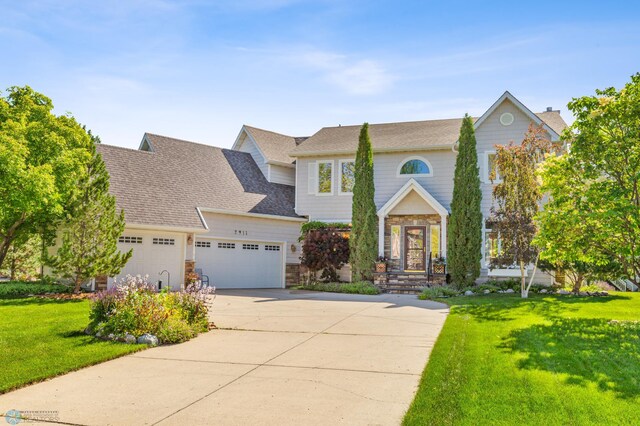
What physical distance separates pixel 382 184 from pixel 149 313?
49.1ft

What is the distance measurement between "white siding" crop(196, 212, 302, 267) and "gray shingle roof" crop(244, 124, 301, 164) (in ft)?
12.3

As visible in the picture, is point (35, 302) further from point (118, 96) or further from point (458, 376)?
point (458, 376)

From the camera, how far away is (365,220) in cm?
2136

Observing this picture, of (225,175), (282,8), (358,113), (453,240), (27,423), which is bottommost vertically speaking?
(27,423)

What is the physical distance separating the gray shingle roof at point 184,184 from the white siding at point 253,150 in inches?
11.3

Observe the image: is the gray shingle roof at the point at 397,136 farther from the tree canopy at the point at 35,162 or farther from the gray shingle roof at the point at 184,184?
the tree canopy at the point at 35,162

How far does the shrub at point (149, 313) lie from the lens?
9391 millimetres

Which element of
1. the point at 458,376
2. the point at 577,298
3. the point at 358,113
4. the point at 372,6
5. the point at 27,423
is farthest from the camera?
the point at 358,113

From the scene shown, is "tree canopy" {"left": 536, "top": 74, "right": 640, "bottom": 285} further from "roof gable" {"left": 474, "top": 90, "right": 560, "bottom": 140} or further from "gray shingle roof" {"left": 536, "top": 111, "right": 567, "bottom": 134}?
"gray shingle roof" {"left": 536, "top": 111, "right": 567, "bottom": 134}

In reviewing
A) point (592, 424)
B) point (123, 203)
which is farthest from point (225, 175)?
point (592, 424)

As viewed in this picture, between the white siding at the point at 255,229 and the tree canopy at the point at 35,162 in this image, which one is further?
the white siding at the point at 255,229

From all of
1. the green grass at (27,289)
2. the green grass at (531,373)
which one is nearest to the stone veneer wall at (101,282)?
the green grass at (27,289)

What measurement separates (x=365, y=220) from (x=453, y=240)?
11.8ft

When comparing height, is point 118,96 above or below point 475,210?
above
